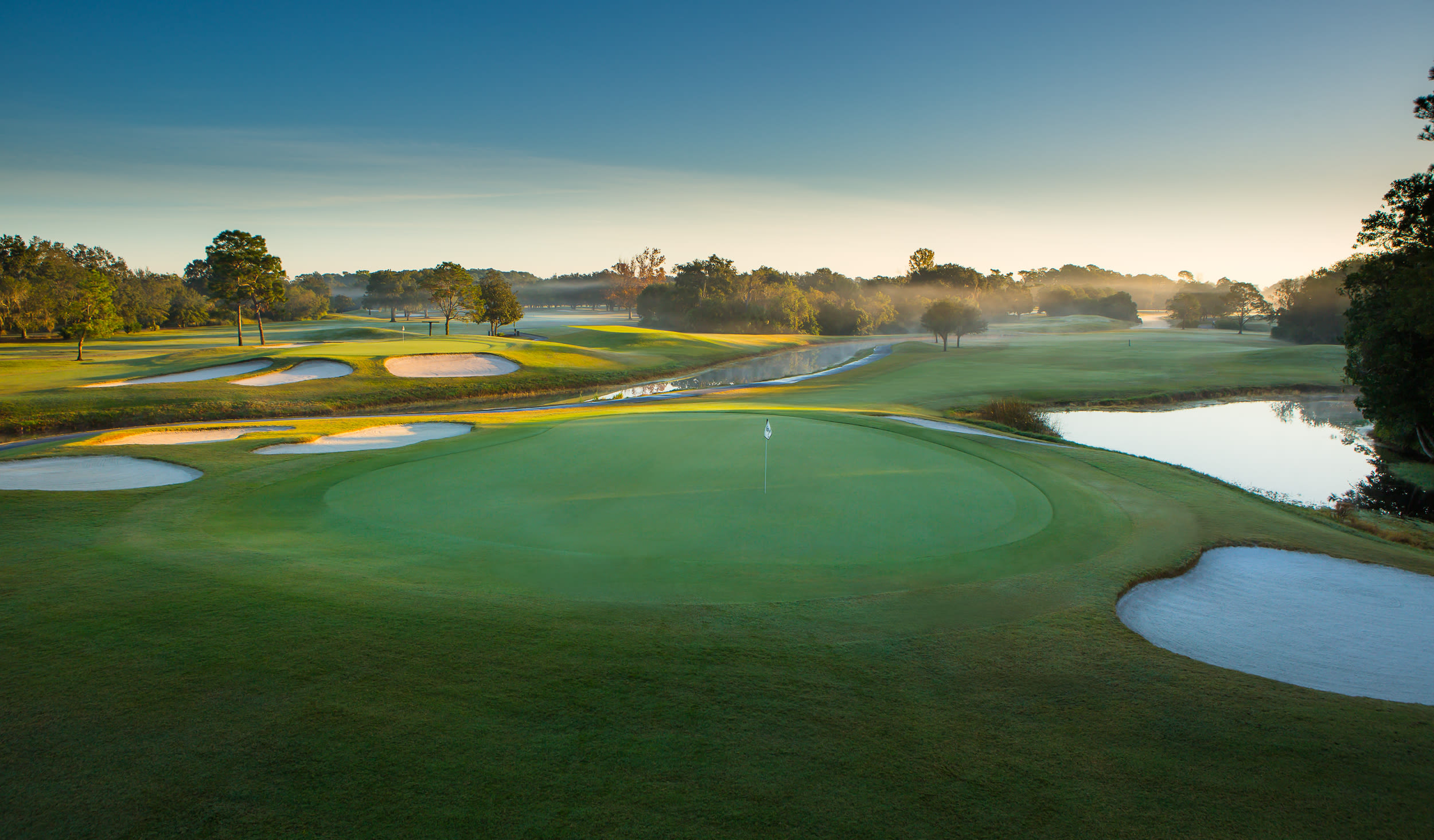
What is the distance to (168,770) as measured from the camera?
3.56m

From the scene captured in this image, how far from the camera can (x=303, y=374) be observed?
32.9m

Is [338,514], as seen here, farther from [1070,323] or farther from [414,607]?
[1070,323]

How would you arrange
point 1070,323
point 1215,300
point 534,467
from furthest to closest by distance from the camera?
point 1215,300
point 1070,323
point 534,467

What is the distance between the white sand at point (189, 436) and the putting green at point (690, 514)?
26.6ft

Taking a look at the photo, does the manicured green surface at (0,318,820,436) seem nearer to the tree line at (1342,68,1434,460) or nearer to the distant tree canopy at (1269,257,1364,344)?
the tree line at (1342,68,1434,460)

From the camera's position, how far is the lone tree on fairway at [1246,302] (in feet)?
283

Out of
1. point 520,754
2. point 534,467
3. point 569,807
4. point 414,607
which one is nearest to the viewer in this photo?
point 569,807

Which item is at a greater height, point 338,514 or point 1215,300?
point 1215,300

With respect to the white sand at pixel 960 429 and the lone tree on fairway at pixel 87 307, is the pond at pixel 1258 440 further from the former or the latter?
the lone tree on fairway at pixel 87 307

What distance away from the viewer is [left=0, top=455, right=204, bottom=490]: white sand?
491 inches

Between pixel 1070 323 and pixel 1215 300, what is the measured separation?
32134mm

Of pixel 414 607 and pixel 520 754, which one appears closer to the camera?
pixel 520 754

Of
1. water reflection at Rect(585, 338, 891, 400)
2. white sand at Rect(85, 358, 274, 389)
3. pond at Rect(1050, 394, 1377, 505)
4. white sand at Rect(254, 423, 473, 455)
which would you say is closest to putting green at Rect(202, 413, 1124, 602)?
white sand at Rect(254, 423, 473, 455)

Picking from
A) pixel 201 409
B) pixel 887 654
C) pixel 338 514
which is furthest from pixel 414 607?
pixel 201 409
